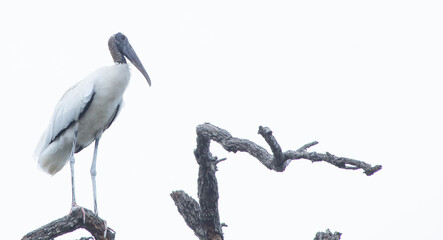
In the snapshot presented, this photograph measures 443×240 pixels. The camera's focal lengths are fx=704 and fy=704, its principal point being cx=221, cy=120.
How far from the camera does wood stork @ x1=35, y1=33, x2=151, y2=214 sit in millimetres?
6734


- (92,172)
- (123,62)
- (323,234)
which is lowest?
(323,234)

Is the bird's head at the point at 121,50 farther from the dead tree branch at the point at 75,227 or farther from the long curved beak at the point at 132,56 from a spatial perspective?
the dead tree branch at the point at 75,227

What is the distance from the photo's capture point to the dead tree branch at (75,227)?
4859mm

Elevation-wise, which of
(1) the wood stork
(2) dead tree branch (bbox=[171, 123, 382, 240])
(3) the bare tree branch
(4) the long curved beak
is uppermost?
(4) the long curved beak

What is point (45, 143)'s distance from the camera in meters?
7.00

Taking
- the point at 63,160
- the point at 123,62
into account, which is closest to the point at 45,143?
the point at 63,160

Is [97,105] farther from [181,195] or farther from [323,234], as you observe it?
[323,234]

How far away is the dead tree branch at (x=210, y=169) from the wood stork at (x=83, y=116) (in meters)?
1.63

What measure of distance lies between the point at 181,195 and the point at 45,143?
240 centimetres

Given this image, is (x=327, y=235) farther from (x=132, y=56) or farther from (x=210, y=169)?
(x=132, y=56)

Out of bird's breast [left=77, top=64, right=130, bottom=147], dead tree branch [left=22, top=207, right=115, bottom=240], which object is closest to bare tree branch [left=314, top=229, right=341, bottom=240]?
dead tree branch [left=22, top=207, right=115, bottom=240]

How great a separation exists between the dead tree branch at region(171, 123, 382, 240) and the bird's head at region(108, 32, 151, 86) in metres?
2.46

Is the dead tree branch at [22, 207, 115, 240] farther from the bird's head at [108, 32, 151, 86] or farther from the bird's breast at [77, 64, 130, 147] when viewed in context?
the bird's head at [108, 32, 151, 86]

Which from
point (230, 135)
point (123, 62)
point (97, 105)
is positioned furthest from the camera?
point (123, 62)
